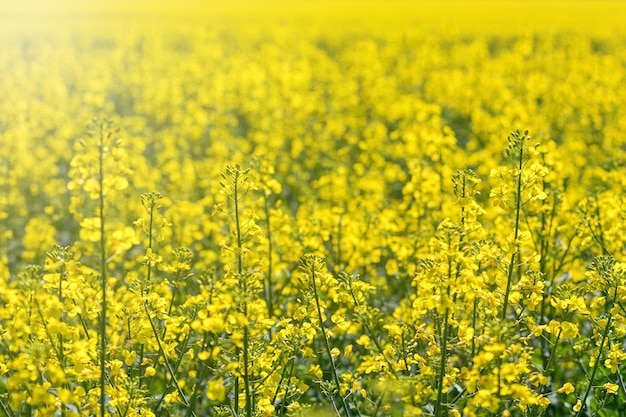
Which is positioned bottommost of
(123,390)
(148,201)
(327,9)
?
(123,390)

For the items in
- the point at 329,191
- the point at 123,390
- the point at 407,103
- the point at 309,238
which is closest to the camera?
the point at 123,390

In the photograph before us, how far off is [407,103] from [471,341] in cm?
717

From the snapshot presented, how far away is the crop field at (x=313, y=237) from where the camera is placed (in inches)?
106

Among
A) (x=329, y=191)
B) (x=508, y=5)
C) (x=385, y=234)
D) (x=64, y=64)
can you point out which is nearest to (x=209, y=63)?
(x=64, y=64)

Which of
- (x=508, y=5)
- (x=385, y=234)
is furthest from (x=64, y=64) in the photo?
(x=508, y=5)

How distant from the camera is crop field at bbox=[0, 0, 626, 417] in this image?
2.69 meters

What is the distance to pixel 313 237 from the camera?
14.9ft

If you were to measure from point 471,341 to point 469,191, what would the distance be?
0.59m

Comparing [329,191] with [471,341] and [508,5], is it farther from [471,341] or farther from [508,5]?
[508,5]

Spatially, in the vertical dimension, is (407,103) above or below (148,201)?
above

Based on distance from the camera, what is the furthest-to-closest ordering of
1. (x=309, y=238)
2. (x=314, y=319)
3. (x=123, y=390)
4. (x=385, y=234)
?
(x=385, y=234)
(x=309, y=238)
(x=314, y=319)
(x=123, y=390)

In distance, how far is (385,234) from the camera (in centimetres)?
496

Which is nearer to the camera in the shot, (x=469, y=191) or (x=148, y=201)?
(x=469, y=191)

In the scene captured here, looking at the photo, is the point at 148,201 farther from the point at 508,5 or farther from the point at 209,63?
the point at 508,5
